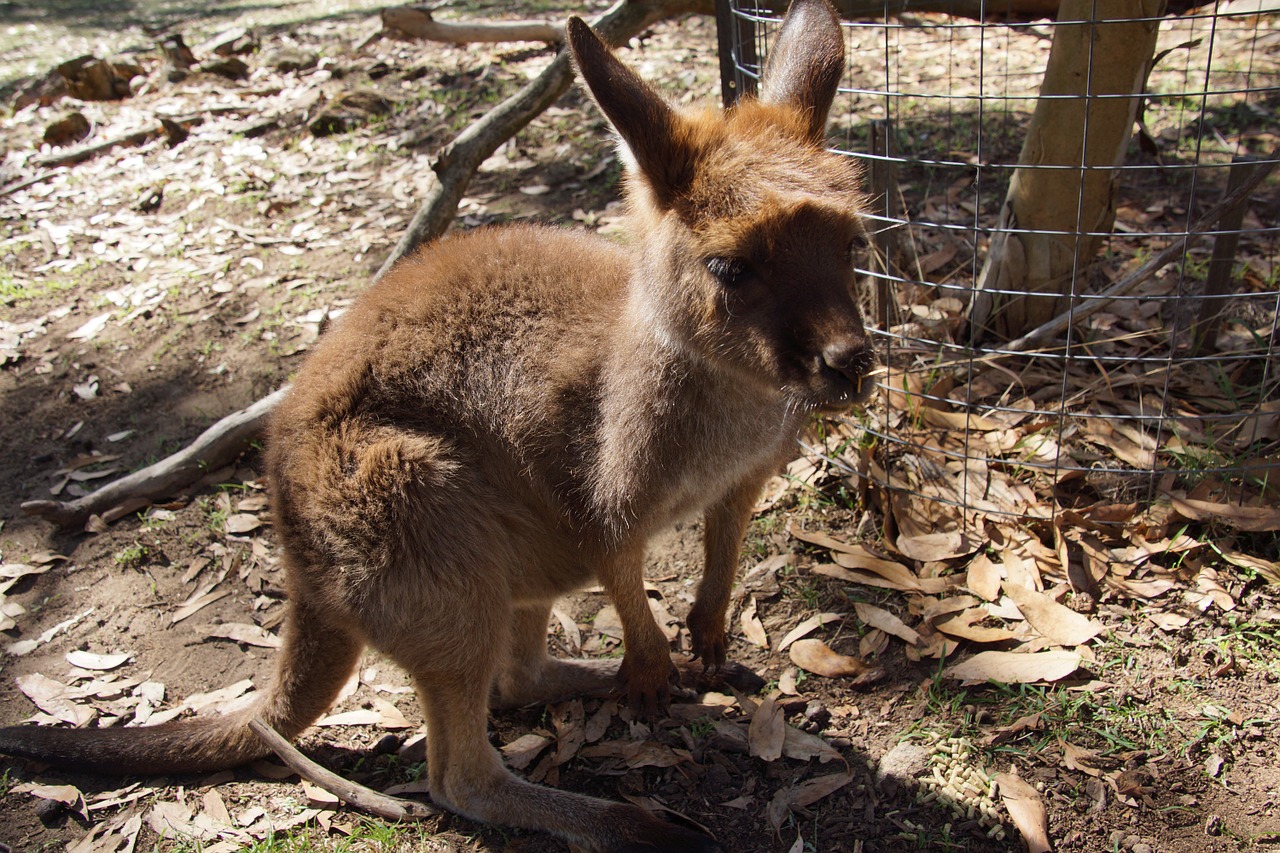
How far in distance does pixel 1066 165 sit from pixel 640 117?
234 cm

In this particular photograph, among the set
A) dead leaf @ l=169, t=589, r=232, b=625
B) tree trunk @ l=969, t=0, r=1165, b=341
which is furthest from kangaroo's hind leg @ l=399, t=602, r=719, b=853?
tree trunk @ l=969, t=0, r=1165, b=341

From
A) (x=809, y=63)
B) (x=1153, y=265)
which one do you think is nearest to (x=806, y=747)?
(x=809, y=63)

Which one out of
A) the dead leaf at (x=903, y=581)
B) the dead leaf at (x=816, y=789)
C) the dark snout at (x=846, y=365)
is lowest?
the dead leaf at (x=816, y=789)

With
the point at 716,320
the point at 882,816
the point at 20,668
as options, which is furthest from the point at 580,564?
the point at 20,668

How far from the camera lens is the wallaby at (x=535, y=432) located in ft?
9.00

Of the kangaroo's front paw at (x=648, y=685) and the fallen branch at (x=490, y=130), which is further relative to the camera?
the fallen branch at (x=490, y=130)

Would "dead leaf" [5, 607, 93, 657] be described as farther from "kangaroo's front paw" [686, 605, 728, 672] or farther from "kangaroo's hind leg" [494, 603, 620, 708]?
"kangaroo's front paw" [686, 605, 728, 672]

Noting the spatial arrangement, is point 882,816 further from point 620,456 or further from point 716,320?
point 716,320

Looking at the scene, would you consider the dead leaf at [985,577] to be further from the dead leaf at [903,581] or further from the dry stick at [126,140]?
the dry stick at [126,140]

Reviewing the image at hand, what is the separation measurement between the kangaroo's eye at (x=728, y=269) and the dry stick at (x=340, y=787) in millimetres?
1969

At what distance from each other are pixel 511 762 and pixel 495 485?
1055mm

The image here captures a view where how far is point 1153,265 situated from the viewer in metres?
3.95

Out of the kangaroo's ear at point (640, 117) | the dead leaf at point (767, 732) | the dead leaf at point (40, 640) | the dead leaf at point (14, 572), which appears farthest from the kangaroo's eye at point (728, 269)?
Result: the dead leaf at point (14, 572)

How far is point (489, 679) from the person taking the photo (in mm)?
3107
